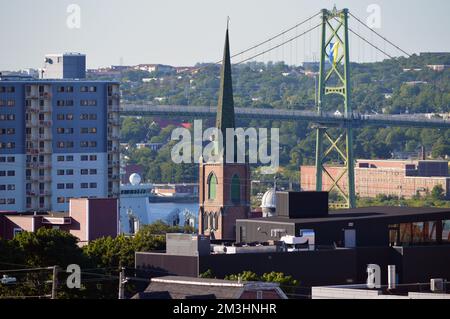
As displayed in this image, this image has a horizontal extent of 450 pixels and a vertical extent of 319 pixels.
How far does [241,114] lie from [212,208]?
36.8 m

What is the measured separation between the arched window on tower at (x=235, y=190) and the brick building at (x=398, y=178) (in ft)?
237

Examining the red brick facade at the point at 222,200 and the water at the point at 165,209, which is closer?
the red brick facade at the point at 222,200

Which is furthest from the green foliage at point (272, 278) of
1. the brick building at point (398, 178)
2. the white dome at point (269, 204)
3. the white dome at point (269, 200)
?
the brick building at point (398, 178)

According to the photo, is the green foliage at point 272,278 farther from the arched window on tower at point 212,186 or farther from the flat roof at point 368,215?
the arched window on tower at point 212,186

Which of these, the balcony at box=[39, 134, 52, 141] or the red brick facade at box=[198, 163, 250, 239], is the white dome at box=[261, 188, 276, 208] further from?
the balcony at box=[39, 134, 52, 141]

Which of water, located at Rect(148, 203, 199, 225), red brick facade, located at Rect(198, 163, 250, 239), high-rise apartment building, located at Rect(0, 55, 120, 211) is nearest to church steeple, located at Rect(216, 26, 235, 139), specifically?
red brick facade, located at Rect(198, 163, 250, 239)

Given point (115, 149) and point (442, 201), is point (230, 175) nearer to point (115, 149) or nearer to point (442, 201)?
point (115, 149)

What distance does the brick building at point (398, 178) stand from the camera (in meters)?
188

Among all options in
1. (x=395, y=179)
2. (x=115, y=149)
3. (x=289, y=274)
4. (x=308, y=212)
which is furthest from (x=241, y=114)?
(x=289, y=274)

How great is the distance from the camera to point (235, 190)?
110938 mm

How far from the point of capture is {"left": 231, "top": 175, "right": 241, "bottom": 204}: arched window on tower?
11054 cm

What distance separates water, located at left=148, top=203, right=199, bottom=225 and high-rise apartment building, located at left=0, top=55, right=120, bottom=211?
30173mm

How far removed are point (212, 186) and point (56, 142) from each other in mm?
9470
